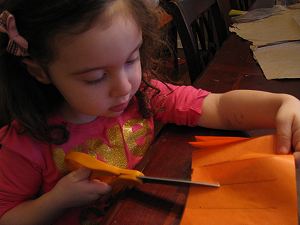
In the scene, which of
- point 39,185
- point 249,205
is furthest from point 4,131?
point 249,205

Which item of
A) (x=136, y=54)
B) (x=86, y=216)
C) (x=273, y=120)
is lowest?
(x=86, y=216)

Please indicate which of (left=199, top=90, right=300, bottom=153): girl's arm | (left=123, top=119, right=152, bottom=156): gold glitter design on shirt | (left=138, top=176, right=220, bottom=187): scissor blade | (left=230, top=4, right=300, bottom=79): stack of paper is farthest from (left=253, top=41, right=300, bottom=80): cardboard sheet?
(left=138, top=176, right=220, bottom=187): scissor blade

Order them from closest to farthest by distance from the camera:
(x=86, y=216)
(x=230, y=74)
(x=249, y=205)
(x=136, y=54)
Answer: (x=249, y=205), (x=136, y=54), (x=86, y=216), (x=230, y=74)

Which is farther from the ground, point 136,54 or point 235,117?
point 136,54

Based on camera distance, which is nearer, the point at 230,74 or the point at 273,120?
the point at 273,120

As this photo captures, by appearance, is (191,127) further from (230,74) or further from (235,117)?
(230,74)

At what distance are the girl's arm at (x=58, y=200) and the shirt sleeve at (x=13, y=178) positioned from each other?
0.05ft

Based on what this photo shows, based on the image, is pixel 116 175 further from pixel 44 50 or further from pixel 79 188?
pixel 44 50

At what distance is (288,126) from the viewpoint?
0.57 m

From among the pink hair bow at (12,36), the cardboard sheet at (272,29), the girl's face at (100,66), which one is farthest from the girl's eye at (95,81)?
the cardboard sheet at (272,29)

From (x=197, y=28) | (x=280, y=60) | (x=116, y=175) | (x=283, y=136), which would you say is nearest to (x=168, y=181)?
(x=116, y=175)

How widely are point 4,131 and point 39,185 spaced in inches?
4.8

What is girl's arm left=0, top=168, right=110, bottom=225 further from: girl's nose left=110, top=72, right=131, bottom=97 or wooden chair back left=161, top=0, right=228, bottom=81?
wooden chair back left=161, top=0, right=228, bottom=81

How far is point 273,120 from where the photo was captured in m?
0.64
